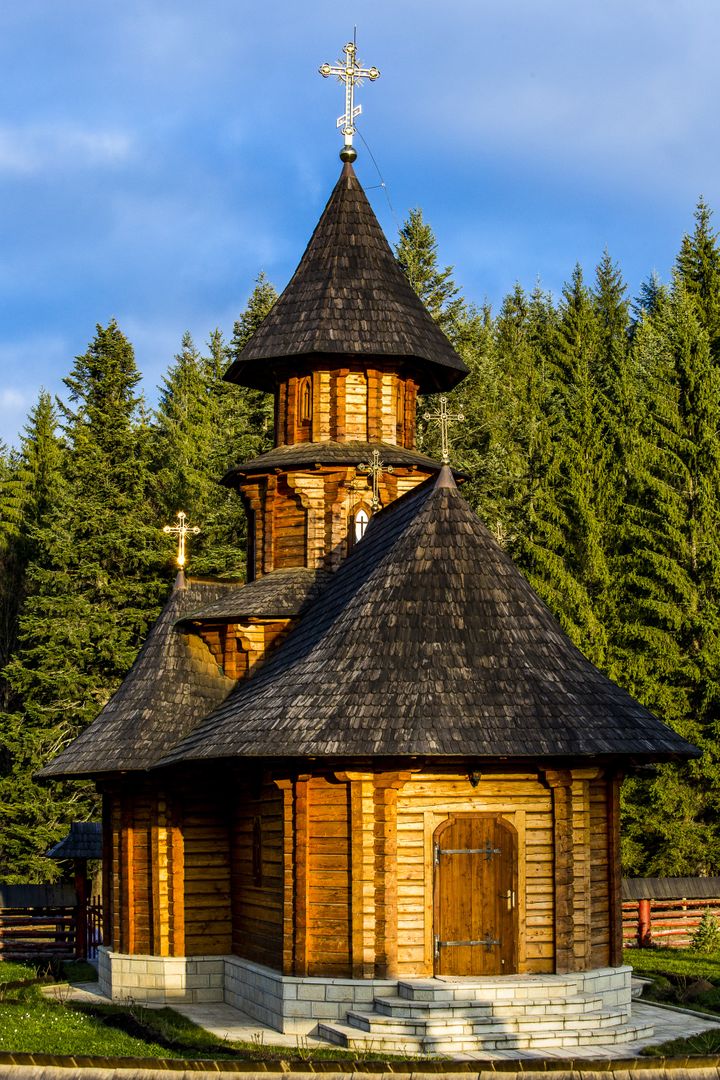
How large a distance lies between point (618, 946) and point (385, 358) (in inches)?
378

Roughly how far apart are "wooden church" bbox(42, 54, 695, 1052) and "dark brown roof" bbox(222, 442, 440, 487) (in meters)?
1.79

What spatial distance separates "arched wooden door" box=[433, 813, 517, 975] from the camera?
14.5 m

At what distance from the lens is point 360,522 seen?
811 inches

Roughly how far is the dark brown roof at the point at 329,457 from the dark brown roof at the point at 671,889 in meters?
7.63

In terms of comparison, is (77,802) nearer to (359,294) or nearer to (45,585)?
(45,585)

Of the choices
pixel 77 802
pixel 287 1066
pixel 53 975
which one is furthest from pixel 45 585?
pixel 287 1066

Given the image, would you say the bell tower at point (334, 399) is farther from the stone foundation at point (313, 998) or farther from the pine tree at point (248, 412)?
the pine tree at point (248, 412)

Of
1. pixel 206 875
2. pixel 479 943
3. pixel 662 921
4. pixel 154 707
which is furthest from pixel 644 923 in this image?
pixel 154 707

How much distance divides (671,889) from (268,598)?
8.87 m

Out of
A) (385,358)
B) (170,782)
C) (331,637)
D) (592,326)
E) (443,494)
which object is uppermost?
(592,326)

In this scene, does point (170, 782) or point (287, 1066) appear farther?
point (170, 782)

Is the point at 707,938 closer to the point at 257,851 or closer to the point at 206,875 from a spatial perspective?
the point at 206,875

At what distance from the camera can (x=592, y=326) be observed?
48.3 m

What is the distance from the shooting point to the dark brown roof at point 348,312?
21.0 meters
